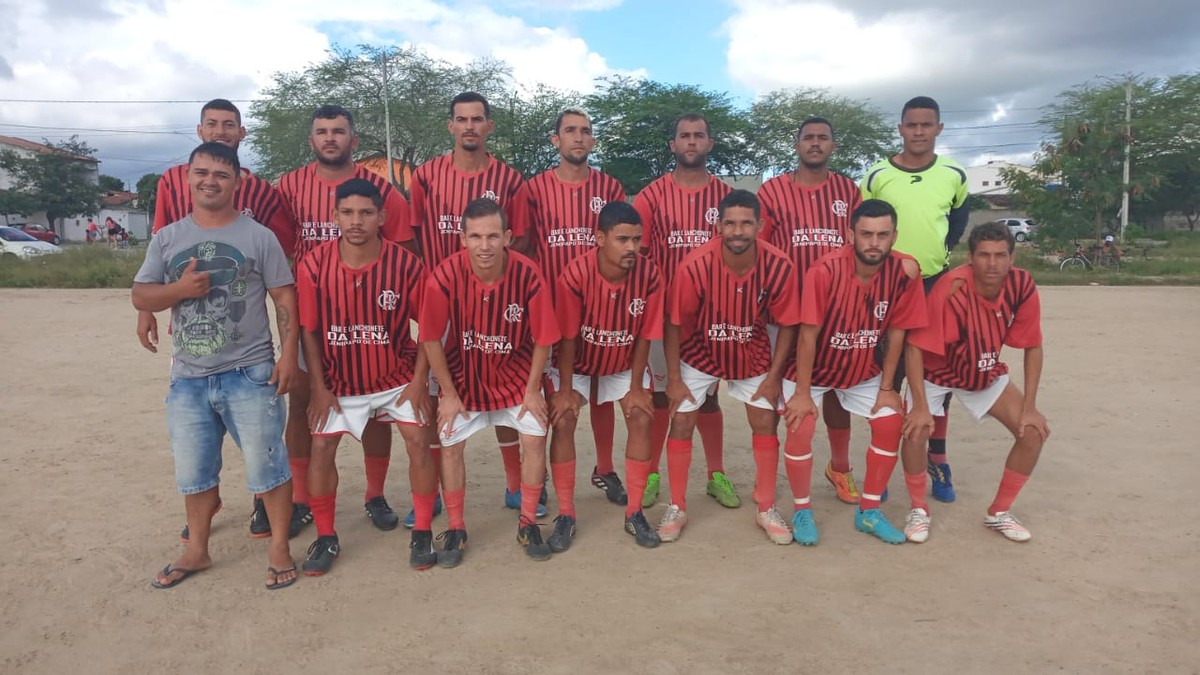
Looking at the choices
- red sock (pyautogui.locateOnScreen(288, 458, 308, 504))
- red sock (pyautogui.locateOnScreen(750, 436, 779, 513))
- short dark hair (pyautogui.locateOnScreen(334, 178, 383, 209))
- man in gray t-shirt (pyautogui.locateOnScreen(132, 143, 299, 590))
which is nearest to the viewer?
man in gray t-shirt (pyautogui.locateOnScreen(132, 143, 299, 590))

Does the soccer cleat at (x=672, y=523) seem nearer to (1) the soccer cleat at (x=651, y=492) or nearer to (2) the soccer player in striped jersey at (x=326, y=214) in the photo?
(1) the soccer cleat at (x=651, y=492)

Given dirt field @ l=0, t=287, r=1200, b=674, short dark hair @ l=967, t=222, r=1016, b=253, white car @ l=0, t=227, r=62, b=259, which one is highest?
white car @ l=0, t=227, r=62, b=259

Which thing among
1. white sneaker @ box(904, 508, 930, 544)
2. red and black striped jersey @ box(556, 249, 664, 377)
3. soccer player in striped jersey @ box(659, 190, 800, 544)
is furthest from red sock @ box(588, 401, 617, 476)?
white sneaker @ box(904, 508, 930, 544)

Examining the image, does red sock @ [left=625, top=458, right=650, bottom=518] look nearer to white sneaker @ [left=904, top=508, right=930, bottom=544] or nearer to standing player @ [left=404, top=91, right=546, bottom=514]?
standing player @ [left=404, top=91, right=546, bottom=514]

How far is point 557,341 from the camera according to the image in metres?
4.30

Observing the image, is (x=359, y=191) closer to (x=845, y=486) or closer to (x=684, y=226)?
(x=684, y=226)

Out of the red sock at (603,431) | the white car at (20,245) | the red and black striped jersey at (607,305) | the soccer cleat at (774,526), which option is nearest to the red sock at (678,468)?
the soccer cleat at (774,526)

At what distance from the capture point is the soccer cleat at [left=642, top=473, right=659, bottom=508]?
504 cm

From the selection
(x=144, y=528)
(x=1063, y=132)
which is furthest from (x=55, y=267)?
(x=1063, y=132)

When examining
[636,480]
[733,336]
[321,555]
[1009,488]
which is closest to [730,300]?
[733,336]

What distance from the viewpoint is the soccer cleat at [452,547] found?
414 centimetres

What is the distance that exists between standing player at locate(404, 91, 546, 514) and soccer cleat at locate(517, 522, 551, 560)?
0.52m

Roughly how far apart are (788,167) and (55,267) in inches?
1204

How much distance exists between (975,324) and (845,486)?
4.46ft
